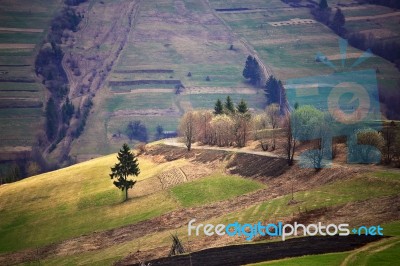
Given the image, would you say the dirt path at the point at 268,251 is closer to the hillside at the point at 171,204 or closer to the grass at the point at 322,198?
the hillside at the point at 171,204

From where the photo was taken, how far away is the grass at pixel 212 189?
309ft

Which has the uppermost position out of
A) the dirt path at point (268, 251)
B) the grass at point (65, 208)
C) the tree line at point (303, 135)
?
the tree line at point (303, 135)

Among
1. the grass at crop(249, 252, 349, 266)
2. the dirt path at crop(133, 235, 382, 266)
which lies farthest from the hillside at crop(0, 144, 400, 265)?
the dirt path at crop(133, 235, 382, 266)

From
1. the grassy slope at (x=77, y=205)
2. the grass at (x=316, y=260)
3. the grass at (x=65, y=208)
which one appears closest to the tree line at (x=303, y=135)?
the grassy slope at (x=77, y=205)

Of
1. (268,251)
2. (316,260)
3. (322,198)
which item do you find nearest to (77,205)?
(322,198)

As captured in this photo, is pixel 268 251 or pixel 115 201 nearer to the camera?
pixel 268 251

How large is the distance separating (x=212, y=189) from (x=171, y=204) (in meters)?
8.40

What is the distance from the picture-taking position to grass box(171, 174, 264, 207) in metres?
94.2

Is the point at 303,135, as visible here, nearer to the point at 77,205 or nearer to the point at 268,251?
the point at 268,251

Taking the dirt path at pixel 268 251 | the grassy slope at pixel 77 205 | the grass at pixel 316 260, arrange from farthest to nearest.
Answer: the grassy slope at pixel 77 205
the dirt path at pixel 268 251
the grass at pixel 316 260

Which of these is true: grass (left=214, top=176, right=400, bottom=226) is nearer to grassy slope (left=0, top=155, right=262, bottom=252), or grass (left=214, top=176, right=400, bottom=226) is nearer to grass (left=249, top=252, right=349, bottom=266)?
grassy slope (left=0, top=155, right=262, bottom=252)

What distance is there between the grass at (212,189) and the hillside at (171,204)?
195mm

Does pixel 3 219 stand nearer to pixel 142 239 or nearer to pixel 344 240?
pixel 142 239

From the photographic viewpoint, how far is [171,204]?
9575 cm
